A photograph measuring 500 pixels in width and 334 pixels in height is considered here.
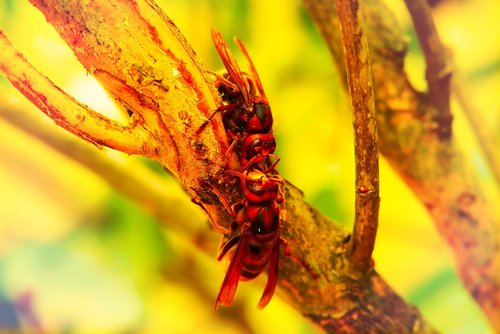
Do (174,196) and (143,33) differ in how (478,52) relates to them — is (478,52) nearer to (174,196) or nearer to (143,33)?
(174,196)

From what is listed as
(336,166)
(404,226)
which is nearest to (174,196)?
(336,166)

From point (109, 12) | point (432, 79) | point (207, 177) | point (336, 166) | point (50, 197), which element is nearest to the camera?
point (109, 12)

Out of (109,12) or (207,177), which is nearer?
(109,12)

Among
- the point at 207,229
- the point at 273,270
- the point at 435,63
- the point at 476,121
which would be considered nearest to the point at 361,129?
the point at 273,270

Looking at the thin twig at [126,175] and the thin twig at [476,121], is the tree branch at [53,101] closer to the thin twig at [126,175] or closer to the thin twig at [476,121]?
the thin twig at [126,175]

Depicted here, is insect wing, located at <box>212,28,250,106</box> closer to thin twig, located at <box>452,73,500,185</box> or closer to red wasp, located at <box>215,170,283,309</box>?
red wasp, located at <box>215,170,283,309</box>
